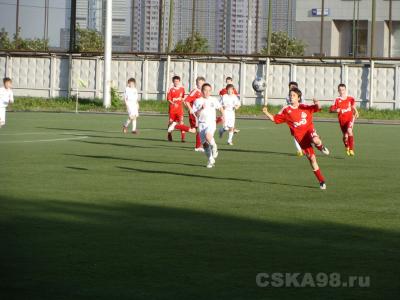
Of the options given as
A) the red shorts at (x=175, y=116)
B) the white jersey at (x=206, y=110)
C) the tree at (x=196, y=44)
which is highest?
the tree at (x=196, y=44)

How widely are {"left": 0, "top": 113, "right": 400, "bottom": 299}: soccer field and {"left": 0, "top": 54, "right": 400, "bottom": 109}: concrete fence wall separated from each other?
1374 inches

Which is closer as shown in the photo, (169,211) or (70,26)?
(169,211)

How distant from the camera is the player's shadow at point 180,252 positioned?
8.84 m

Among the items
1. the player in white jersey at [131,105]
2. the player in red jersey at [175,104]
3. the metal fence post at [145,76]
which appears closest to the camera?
the player in red jersey at [175,104]

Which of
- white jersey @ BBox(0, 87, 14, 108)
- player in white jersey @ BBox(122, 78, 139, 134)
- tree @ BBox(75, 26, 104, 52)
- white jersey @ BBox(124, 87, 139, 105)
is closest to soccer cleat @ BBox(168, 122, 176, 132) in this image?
player in white jersey @ BBox(122, 78, 139, 134)

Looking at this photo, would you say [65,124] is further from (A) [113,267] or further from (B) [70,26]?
(A) [113,267]

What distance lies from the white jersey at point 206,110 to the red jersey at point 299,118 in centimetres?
372

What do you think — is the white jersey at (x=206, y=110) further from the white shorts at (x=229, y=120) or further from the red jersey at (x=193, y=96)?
the white shorts at (x=229, y=120)

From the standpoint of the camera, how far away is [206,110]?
23344 mm

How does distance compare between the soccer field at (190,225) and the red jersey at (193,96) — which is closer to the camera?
the soccer field at (190,225)

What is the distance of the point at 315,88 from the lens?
200 ft

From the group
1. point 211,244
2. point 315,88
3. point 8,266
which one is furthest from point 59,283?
point 315,88

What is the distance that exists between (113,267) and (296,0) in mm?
92819

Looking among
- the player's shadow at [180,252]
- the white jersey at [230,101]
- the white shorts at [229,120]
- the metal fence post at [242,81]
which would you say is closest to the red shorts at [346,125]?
the white shorts at [229,120]
